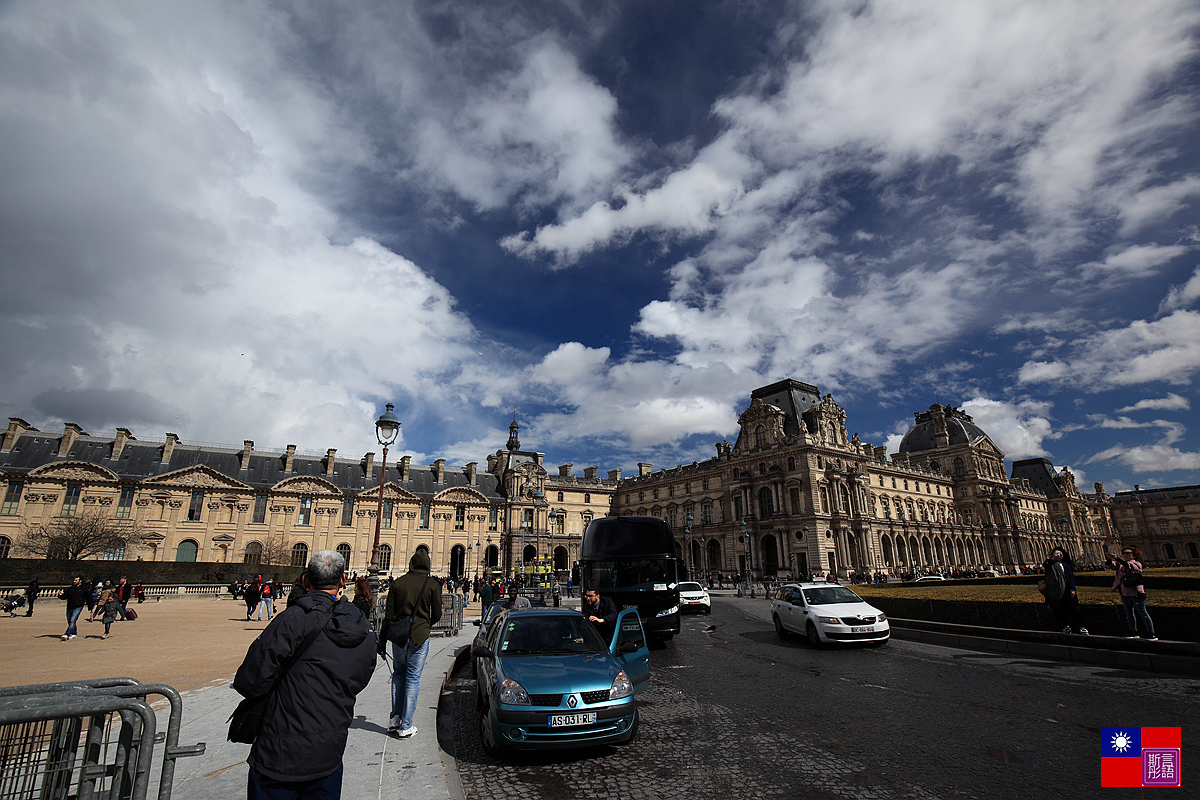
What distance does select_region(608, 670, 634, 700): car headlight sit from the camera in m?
6.73

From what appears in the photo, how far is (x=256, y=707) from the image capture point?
133 inches

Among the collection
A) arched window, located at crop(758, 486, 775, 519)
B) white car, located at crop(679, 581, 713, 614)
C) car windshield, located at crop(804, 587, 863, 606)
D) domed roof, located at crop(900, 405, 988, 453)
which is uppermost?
domed roof, located at crop(900, 405, 988, 453)

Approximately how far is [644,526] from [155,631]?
1679cm

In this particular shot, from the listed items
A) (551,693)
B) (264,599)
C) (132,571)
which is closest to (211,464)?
(132,571)

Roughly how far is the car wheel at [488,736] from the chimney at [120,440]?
2553 inches

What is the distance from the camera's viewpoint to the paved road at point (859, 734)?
5.77 meters

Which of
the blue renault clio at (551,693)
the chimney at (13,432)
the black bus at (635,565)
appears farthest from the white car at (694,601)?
the chimney at (13,432)

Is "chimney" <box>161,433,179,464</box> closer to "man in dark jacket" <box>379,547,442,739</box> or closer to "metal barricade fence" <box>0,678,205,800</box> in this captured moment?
"man in dark jacket" <box>379,547,442,739</box>

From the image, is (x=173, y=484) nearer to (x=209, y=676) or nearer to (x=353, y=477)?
(x=353, y=477)

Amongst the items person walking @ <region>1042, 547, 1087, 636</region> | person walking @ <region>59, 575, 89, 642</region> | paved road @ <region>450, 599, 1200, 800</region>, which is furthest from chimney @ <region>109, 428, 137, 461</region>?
person walking @ <region>1042, 547, 1087, 636</region>

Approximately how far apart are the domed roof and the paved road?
85.0 m

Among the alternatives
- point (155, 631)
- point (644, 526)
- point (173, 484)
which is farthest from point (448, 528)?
point (644, 526)

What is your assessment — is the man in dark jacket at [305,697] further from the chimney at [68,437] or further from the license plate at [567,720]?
the chimney at [68,437]

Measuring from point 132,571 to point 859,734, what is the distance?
51324mm
